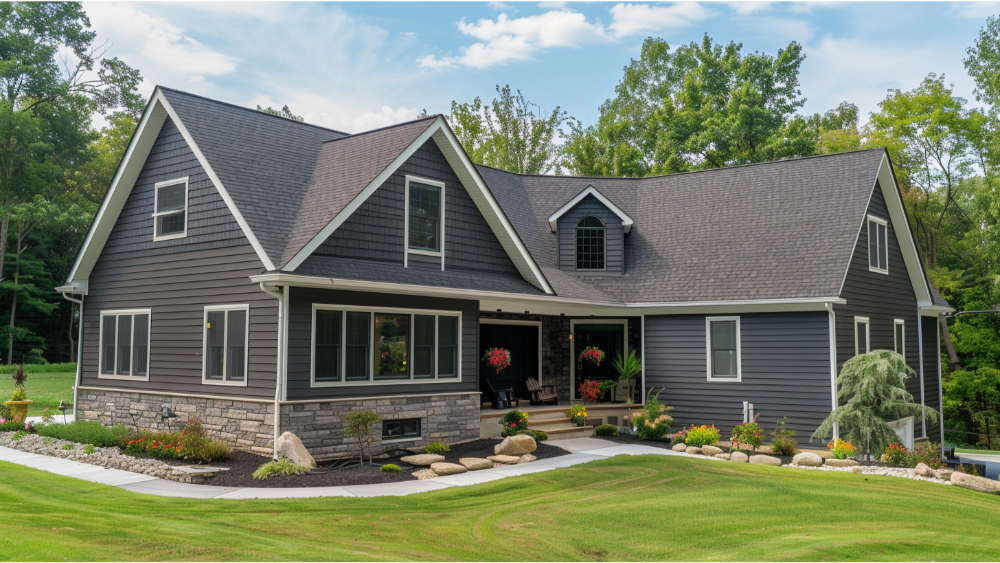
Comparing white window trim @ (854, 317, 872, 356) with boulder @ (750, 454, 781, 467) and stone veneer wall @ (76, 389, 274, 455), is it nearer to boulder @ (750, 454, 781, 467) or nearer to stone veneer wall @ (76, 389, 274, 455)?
boulder @ (750, 454, 781, 467)

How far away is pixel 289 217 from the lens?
13156 mm

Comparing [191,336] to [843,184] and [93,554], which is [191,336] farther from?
[843,184]

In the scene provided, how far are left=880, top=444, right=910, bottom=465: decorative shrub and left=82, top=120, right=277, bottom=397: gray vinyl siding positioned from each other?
10.9 metres

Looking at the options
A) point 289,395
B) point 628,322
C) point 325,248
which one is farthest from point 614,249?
point 289,395

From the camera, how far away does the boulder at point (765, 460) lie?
1375 centimetres

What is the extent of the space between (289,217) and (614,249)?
31.7ft

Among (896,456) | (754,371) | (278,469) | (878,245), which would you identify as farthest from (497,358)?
(878,245)

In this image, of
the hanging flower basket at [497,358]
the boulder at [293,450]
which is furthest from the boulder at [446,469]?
the hanging flower basket at [497,358]

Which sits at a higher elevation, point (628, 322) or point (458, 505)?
point (628, 322)

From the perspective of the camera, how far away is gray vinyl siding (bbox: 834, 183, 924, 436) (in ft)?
54.9

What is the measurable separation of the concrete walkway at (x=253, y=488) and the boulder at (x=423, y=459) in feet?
2.69

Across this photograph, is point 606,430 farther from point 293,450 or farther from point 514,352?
point 293,450

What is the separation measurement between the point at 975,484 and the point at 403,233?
10.4 meters

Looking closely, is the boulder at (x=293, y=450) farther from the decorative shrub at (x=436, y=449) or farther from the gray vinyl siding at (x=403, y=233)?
the gray vinyl siding at (x=403, y=233)
